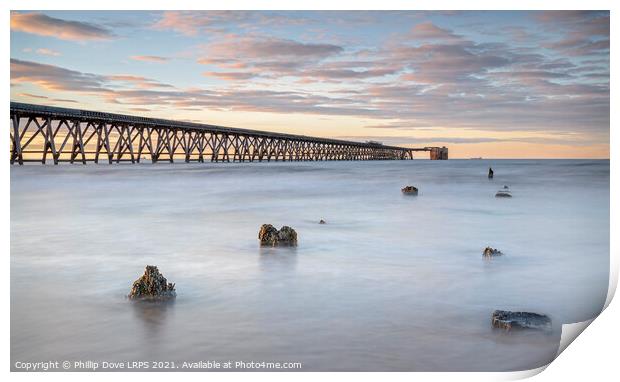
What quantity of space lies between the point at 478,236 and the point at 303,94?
12.3 feet

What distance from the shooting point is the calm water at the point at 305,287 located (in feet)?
14.0

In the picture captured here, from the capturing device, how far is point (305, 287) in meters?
5.61

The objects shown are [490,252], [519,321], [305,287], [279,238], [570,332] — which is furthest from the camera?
[279,238]

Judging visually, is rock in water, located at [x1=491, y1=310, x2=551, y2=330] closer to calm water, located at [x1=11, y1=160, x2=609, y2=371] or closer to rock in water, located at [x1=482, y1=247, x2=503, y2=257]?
calm water, located at [x1=11, y1=160, x2=609, y2=371]

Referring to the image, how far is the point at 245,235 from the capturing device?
27.9 feet

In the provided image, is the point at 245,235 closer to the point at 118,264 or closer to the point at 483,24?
the point at 118,264

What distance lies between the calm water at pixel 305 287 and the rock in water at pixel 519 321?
95 mm

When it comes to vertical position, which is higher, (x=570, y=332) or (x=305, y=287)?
(x=305, y=287)

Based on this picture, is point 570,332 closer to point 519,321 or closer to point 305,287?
point 519,321

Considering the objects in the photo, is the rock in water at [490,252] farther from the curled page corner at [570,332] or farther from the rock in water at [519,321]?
the rock in water at [519,321]

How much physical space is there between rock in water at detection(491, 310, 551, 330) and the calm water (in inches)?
3.8

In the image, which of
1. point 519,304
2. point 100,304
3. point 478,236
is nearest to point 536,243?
point 478,236

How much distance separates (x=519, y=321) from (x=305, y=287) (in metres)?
2.08

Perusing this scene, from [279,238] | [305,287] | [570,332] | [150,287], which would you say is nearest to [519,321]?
[570,332]
